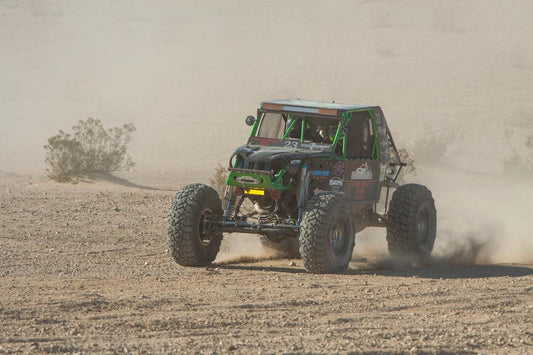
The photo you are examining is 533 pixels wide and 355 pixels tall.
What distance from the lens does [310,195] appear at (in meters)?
12.4

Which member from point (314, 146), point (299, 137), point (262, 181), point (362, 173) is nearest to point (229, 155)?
point (299, 137)

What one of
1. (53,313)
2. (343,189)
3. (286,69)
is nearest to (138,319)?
(53,313)

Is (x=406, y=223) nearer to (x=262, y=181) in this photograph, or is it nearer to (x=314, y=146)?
(x=314, y=146)

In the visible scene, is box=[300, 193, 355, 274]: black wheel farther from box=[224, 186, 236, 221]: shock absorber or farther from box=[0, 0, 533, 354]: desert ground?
box=[224, 186, 236, 221]: shock absorber

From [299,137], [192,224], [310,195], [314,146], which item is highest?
[299,137]

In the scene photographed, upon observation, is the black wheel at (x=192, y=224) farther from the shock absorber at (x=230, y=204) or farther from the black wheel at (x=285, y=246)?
the black wheel at (x=285, y=246)

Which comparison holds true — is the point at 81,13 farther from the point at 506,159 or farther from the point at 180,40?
the point at 506,159

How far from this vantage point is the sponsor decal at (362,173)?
505 inches

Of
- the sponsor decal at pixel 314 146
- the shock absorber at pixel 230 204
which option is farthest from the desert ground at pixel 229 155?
the sponsor decal at pixel 314 146

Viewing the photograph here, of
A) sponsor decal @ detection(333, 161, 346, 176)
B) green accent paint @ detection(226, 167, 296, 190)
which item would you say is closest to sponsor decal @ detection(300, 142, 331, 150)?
sponsor decal @ detection(333, 161, 346, 176)

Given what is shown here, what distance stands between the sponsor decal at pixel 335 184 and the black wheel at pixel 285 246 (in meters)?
1.84

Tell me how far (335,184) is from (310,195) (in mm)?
350

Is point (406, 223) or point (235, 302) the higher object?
point (406, 223)

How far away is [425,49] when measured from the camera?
178 feet
